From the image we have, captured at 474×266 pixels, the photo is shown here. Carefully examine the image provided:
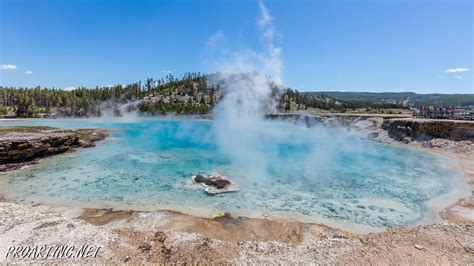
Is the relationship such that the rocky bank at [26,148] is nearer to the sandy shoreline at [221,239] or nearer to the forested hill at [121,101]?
the sandy shoreline at [221,239]

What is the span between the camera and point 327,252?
7.19m

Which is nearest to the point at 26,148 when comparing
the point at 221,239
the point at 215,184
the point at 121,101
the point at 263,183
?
the point at 215,184

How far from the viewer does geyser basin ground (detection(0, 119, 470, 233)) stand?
38.0 ft

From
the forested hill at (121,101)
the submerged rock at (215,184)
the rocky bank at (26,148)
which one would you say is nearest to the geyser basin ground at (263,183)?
the submerged rock at (215,184)

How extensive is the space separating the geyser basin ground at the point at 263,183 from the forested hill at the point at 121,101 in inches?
2284

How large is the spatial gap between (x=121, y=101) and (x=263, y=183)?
92129 mm

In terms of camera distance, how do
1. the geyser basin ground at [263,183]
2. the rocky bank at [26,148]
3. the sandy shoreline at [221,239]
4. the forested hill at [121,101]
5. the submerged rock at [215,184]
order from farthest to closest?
the forested hill at [121,101] < the rocky bank at [26,148] < the submerged rock at [215,184] < the geyser basin ground at [263,183] < the sandy shoreline at [221,239]

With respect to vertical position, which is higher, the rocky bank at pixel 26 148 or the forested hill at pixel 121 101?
the forested hill at pixel 121 101

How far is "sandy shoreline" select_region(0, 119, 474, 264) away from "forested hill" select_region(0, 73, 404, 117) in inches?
2783

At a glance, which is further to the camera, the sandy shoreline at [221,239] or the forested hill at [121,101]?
the forested hill at [121,101]

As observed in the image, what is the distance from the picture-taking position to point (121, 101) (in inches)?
3757

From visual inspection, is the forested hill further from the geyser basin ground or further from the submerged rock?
the submerged rock

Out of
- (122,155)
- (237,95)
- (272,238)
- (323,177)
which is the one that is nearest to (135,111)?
(237,95)

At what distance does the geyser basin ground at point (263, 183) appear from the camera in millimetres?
11594
